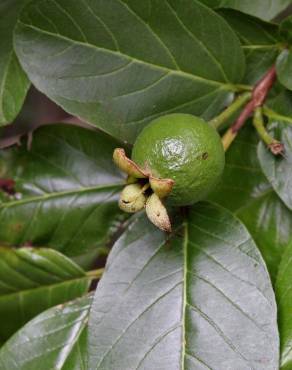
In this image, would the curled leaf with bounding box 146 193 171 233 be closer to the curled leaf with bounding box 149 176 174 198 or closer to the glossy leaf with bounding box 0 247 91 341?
the curled leaf with bounding box 149 176 174 198

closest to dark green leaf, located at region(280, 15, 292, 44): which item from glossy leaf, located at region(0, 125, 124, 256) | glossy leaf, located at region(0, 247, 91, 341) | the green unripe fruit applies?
the green unripe fruit

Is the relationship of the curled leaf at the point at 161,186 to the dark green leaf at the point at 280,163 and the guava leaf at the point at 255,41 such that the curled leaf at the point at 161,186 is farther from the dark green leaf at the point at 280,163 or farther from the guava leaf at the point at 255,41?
the guava leaf at the point at 255,41

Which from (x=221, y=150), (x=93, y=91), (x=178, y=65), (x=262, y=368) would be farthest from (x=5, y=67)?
(x=262, y=368)

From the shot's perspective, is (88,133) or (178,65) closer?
(178,65)

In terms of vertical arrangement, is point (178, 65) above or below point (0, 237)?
above

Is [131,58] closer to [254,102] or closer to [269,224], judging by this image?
[254,102]

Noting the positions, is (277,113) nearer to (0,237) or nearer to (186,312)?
(186,312)

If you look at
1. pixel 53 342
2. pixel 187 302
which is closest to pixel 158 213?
pixel 187 302

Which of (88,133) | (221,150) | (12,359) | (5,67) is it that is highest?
(221,150)

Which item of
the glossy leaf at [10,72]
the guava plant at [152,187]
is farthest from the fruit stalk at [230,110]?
the glossy leaf at [10,72]
